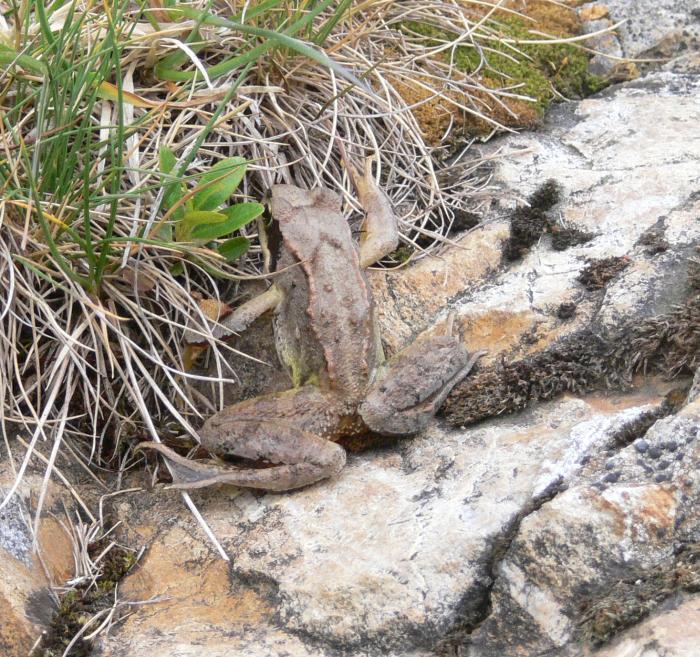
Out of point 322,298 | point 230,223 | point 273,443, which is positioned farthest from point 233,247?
point 273,443

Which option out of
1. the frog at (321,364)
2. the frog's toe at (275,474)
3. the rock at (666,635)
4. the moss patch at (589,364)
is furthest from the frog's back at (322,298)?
the rock at (666,635)

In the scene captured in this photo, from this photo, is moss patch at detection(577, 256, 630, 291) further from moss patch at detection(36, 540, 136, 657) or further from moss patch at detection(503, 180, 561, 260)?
moss patch at detection(36, 540, 136, 657)

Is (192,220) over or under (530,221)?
over

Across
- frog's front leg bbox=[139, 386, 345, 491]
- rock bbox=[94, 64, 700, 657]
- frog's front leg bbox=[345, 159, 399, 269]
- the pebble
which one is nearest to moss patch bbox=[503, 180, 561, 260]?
rock bbox=[94, 64, 700, 657]

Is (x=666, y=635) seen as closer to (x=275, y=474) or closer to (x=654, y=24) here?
(x=275, y=474)

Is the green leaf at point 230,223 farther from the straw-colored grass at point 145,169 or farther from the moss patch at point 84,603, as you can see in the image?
the moss patch at point 84,603

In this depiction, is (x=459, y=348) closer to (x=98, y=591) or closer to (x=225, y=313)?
(x=225, y=313)
